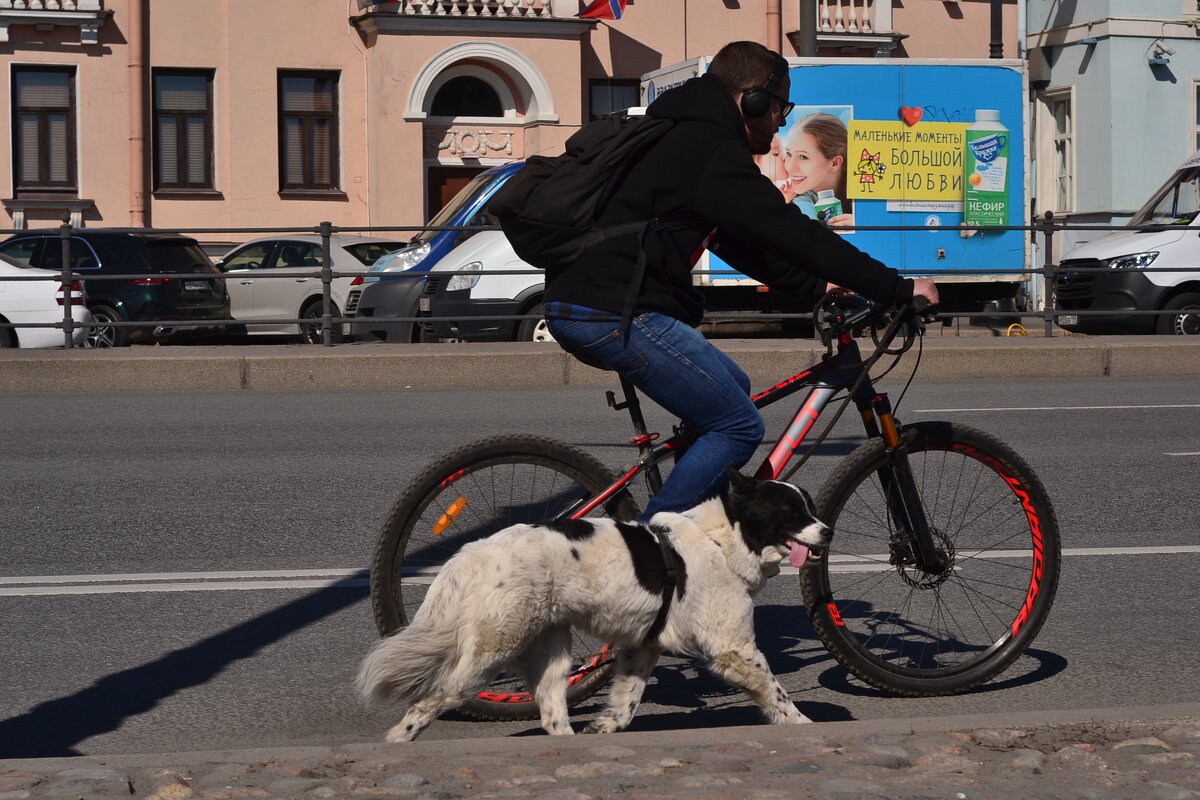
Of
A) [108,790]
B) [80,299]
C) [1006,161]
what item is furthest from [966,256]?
[108,790]

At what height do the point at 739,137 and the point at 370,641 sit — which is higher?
the point at 739,137

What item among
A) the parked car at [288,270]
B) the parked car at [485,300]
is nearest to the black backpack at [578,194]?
the parked car at [485,300]

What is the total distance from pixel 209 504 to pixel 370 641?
2.92 m

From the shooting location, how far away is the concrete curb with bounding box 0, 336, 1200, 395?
14.0m

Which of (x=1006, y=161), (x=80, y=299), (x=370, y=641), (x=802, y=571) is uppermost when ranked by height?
(x=1006, y=161)

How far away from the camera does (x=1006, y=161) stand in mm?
21125

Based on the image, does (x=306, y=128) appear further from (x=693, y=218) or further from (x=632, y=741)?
(x=632, y=741)

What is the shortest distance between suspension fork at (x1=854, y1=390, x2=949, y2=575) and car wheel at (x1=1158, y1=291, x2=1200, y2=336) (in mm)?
14593

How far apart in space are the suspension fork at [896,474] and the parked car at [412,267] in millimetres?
12032

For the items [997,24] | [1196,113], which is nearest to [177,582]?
[997,24]

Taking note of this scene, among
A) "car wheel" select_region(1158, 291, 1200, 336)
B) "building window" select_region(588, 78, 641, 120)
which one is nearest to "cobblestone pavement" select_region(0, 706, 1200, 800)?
"car wheel" select_region(1158, 291, 1200, 336)

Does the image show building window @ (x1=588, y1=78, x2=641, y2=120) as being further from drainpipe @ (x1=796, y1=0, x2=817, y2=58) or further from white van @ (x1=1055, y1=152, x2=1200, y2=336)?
white van @ (x1=1055, y1=152, x2=1200, y2=336)

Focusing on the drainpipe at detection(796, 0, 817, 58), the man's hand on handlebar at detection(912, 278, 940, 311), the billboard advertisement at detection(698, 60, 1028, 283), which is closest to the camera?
the man's hand on handlebar at detection(912, 278, 940, 311)

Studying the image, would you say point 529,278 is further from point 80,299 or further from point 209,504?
point 209,504
